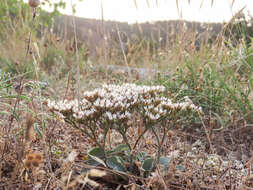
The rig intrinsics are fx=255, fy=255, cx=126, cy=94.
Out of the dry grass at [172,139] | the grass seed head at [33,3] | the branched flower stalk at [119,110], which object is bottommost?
the dry grass at [172,139]

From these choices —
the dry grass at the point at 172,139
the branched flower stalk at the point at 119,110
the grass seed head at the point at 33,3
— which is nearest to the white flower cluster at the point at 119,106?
the branched flower stalk at the point at 119,110

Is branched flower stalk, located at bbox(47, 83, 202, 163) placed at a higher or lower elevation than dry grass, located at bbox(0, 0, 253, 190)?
higher

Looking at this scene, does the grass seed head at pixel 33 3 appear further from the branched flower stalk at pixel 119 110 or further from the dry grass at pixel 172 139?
the branched flower stalk at pixel 119 110

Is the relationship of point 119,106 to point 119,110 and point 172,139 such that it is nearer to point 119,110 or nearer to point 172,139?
point 119,110

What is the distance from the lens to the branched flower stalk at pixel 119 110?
54.2 inches

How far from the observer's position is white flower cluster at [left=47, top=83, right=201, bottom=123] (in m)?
1.37

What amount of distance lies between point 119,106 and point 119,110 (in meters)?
0.02

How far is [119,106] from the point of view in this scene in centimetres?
141

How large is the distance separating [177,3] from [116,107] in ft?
3.43

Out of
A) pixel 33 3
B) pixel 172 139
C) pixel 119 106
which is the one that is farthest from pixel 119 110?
pixel 172 139

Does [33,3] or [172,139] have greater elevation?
[33,3]

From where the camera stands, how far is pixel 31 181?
134cm

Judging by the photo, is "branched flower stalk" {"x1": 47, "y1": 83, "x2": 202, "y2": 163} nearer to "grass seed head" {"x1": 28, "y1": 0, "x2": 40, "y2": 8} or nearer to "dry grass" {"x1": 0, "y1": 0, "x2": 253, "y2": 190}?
"dry grass" {"x1": 0, "y1": 0, "x2": 253, "y2": 190}

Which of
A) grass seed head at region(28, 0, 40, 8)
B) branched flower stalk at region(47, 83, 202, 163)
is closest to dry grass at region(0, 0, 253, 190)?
branched flower stalk at region(47, 83, 202, 163)
